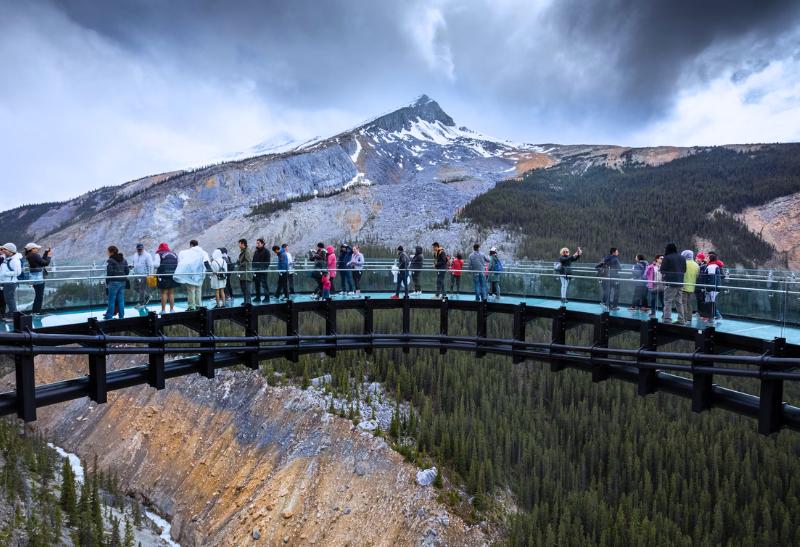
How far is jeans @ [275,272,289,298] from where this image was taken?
19.0 m

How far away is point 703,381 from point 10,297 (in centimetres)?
1646

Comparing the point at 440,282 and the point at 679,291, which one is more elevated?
the point at 679,291

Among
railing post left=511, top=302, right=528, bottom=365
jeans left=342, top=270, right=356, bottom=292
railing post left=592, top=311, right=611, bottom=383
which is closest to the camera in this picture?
railing post left=592, top=311, right=611, bottom=383

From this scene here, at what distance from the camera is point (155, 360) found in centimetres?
1498

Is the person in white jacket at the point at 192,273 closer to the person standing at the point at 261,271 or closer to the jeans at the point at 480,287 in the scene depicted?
the person standing at the point at 261,271

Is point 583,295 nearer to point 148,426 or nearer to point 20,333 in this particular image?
point 20,333

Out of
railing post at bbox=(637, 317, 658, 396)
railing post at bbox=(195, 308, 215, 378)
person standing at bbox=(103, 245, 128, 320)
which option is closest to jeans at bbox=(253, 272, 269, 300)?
railing post at bbox=(195, 308, 215, 378)

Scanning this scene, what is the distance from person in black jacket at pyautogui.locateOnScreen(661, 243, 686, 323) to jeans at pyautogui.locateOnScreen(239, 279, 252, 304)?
12.2m

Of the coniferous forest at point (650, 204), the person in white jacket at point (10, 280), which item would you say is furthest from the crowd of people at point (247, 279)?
the coniferous forest at point (650, 204)

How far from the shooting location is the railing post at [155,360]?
49.1ft

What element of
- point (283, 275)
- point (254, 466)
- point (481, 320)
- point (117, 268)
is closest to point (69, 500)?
point (254, 466)

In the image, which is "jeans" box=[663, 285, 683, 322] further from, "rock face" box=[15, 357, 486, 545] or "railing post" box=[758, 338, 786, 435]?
"rock face" box=[15, 357, 486, 545]

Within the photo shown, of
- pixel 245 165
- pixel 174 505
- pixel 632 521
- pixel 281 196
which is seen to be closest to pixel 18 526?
pixel 174 505

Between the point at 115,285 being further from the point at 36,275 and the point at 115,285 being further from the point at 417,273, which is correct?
the point at 417,273
